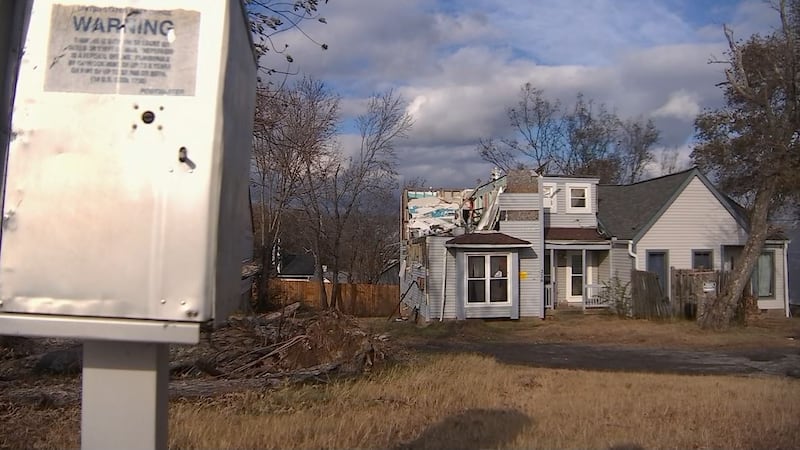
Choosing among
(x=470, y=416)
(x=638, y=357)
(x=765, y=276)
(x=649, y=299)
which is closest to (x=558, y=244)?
(x=649, y=299)

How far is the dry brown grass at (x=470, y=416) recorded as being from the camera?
569cm

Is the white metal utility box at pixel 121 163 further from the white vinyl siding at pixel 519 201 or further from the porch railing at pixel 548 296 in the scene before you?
the porch railing at pixel 548 296

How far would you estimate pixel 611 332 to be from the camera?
20.0m

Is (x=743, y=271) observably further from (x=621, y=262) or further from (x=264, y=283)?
(x=264, y=283)

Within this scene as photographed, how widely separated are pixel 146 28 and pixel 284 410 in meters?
5.19

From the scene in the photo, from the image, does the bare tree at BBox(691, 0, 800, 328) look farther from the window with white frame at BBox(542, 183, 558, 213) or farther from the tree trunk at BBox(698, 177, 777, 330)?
the window with white frame at BBox(542, 183, 558, 213)

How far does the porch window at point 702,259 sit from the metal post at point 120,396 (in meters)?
25.4

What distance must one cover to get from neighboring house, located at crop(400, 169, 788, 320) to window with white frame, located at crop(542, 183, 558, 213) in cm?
4

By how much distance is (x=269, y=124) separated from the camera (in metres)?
10.7

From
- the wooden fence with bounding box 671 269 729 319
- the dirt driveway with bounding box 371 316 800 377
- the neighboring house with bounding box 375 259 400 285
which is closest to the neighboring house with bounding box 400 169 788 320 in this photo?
the dirt driveway with bounding box 371 316 800 377

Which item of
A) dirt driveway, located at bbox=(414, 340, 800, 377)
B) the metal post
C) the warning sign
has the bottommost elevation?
dirt driveway, located at bbox=(414, 340, 800, 377)

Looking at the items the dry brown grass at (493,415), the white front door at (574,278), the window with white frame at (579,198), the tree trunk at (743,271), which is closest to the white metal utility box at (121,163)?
the dry brown grass at (493,415)

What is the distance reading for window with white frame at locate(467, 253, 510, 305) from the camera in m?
23.5

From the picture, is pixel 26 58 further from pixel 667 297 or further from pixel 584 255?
pixel 584 255
